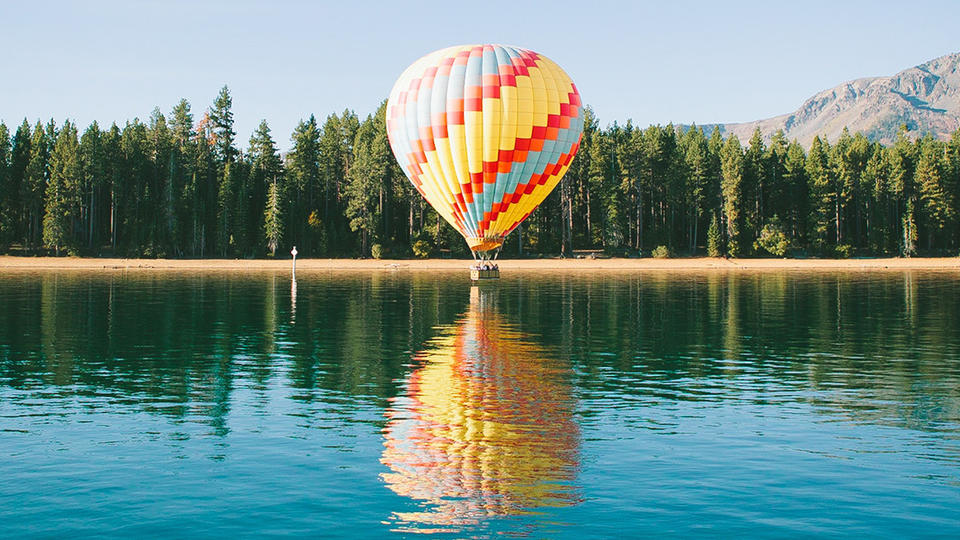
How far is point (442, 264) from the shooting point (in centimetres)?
13112

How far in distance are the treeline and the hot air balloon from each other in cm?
6939

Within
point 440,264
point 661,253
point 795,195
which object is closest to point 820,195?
point 795,195

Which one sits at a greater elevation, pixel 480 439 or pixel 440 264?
pixel 440 264

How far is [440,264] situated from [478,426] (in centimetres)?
10737

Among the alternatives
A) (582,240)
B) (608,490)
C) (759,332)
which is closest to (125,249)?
(582,240)

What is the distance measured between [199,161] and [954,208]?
432ft

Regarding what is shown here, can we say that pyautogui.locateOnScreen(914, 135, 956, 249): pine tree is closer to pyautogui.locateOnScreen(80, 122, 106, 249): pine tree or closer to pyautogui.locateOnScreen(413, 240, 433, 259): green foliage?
pyautogui.locateOnScreen(413, 240, 433, 259): green foliage

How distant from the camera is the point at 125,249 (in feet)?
448

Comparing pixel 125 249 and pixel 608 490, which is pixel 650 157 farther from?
pixel 608 490

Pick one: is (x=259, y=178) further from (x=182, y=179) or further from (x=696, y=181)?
(x=696, y=181)

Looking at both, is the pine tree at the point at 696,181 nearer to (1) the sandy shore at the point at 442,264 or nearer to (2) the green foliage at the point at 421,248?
(1) the sandy shore at the point at 442,264

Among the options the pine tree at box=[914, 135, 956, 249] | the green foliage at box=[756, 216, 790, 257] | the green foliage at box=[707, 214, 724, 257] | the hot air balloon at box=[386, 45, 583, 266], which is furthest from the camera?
the pine tree at box=[914, 135, 956, 249]

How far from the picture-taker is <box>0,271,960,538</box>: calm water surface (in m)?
16.6

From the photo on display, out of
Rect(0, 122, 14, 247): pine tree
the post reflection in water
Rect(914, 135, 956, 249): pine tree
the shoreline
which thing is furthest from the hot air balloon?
Rect(914, 135, 956, 249): pine tree
